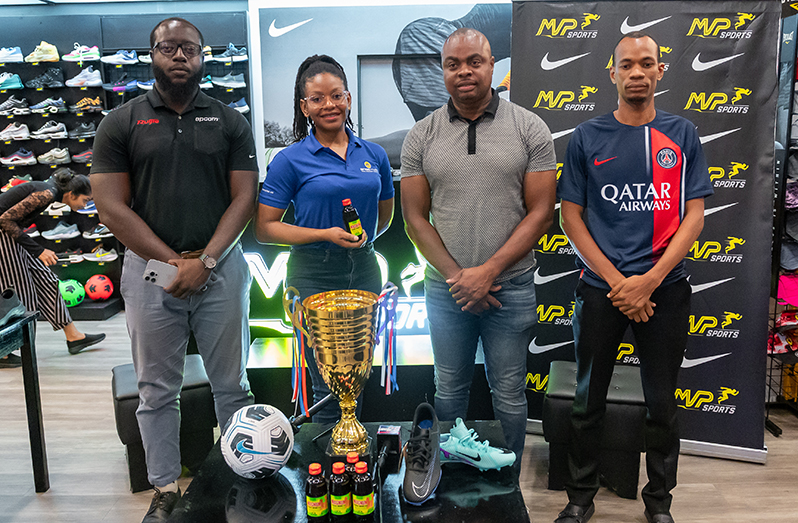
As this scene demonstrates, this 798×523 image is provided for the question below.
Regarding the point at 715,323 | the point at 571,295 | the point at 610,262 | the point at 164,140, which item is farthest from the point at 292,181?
the point at 715,323

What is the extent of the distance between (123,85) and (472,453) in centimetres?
584

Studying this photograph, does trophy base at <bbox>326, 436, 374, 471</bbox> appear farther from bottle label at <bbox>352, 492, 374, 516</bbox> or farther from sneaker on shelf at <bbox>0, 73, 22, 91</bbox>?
sneaker on shelf at <bbox>0, 73, 22, 91</bbox>

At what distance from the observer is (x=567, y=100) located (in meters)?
2.84

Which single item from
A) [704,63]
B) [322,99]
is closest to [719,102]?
[704,63]

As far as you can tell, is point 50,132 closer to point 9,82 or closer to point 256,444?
point 9,82

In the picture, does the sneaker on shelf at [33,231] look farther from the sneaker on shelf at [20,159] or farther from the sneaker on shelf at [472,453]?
the sneaker on shelf at [472,453]

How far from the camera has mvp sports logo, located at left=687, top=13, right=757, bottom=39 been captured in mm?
2650

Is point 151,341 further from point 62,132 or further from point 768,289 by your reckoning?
point 62,132

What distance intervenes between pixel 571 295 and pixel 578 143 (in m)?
1.11

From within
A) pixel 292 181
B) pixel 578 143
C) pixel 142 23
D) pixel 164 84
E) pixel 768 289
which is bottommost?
pixel 768 289

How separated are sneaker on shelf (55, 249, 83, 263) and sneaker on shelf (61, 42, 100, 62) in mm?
2000

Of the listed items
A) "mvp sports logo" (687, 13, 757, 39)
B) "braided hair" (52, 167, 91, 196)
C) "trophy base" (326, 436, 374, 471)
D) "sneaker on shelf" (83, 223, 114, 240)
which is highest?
"mvp sports logo" (687, 13, 757, 39)

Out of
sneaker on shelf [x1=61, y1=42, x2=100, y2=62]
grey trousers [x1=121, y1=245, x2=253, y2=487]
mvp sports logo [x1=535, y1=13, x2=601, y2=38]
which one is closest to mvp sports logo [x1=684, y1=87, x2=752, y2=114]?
mvp sports logo [x1=535, y1=13, x2=601, y2=38]

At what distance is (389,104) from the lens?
6.51m
